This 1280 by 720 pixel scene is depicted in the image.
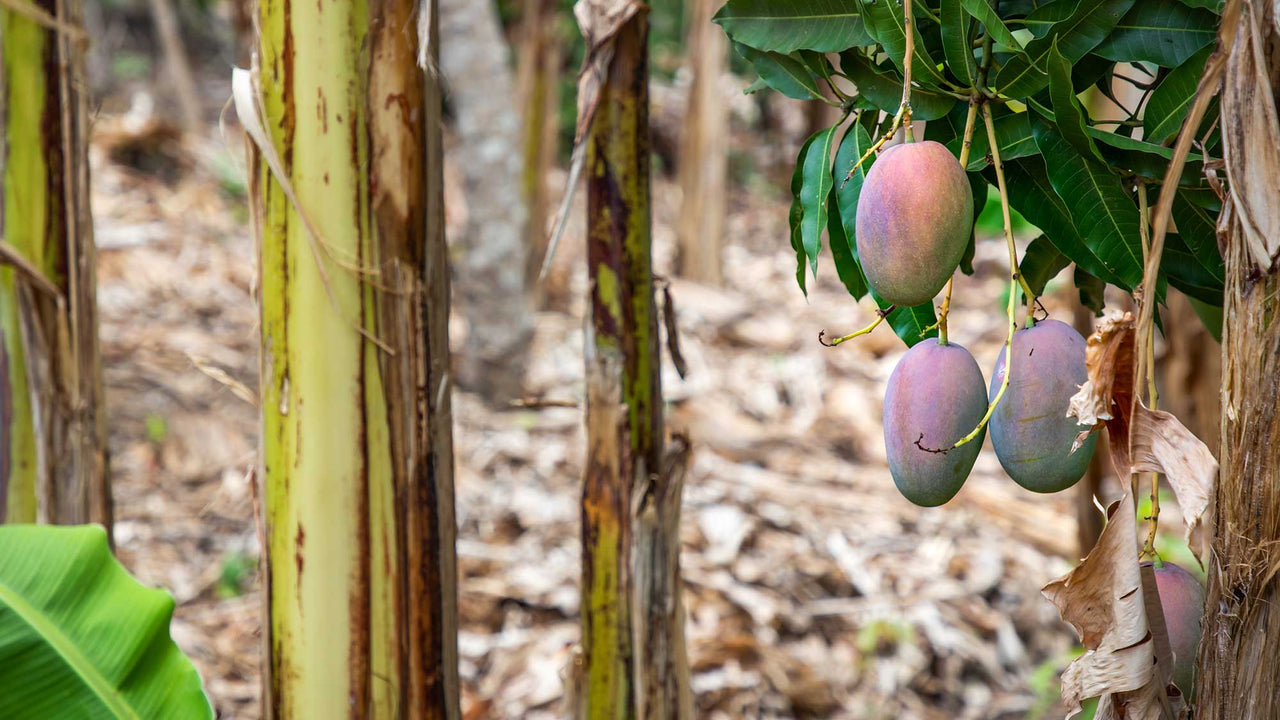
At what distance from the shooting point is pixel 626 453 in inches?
40.2

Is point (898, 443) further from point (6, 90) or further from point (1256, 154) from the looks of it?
point (6, 90)

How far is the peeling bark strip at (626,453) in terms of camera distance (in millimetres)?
971

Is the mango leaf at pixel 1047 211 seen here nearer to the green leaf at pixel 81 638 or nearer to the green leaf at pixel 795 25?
the green leaf at pixel 795 25

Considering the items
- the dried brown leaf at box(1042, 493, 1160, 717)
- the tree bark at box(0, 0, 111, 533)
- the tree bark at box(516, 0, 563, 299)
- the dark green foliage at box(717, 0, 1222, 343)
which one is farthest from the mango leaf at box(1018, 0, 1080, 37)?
the tree bark at box(516, 0, 563, 299)

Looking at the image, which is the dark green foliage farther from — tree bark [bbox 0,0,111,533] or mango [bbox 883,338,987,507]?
tree bark [bbox 0,0,111,533]

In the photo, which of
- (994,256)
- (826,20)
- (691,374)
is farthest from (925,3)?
(994,256)

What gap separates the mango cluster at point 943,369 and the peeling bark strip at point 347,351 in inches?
18.6

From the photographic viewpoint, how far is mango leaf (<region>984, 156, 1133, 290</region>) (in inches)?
20.3

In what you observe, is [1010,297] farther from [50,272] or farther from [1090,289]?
[50,272]

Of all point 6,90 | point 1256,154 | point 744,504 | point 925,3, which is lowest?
point 744,504

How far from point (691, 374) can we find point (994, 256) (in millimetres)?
2183

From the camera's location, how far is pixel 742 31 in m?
0.55

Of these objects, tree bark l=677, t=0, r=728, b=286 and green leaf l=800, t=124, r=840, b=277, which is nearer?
green leaf l=800, t=124, r=840, b=277

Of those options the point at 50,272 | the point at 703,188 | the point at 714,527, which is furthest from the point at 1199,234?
the point at 703,188
